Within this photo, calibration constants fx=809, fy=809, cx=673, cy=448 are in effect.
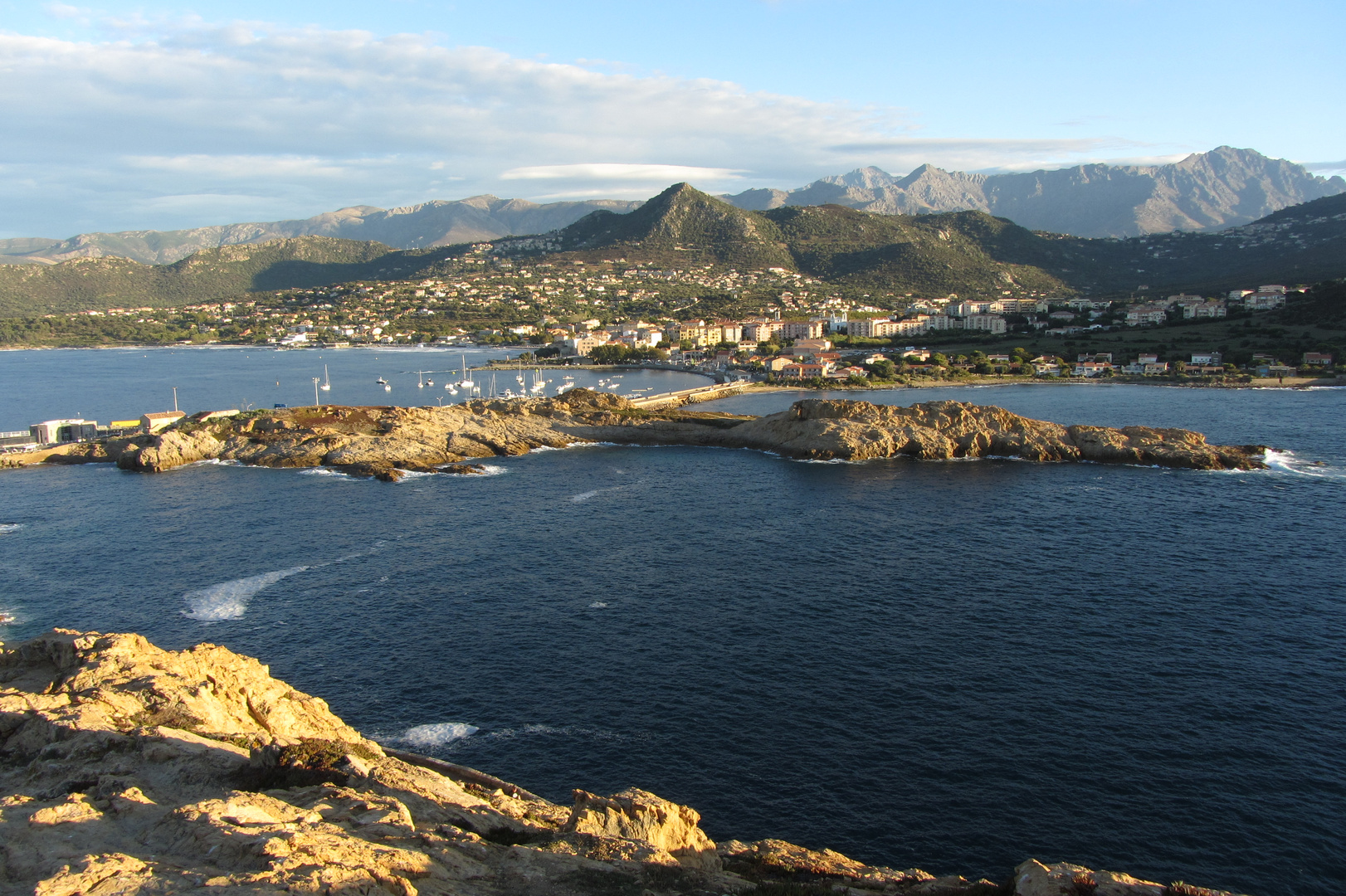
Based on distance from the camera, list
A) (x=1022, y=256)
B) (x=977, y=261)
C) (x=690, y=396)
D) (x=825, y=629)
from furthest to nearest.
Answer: (x=1022, y=256) < (x=977, y=261) < (x=690, y=396) < (x=825, y=629)

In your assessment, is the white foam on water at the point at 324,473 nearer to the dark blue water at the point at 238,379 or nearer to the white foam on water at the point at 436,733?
the dark blue water at the point at 238,379

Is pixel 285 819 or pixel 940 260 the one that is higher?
pixel 940 260

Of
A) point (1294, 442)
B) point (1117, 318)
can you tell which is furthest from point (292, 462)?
point (1117, 318)

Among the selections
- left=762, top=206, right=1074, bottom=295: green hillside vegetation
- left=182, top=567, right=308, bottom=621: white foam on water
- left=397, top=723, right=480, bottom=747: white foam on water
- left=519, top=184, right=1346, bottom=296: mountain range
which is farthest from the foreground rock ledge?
left=762, top=206, right=1074, bottom=295: green hillside vegetation

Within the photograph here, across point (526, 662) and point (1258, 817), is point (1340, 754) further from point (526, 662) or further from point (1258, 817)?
point (526, 662)

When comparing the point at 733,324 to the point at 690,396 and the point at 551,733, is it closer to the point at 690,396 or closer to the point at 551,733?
the point at 690,396

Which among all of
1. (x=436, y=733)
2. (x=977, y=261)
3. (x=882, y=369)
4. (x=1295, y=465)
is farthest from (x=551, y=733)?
(x=977, y=261)

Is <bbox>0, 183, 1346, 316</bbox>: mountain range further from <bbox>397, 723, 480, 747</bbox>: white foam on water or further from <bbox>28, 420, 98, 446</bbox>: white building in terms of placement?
<bbox>397, 723, 480, 747</bbox>: white foam on water
